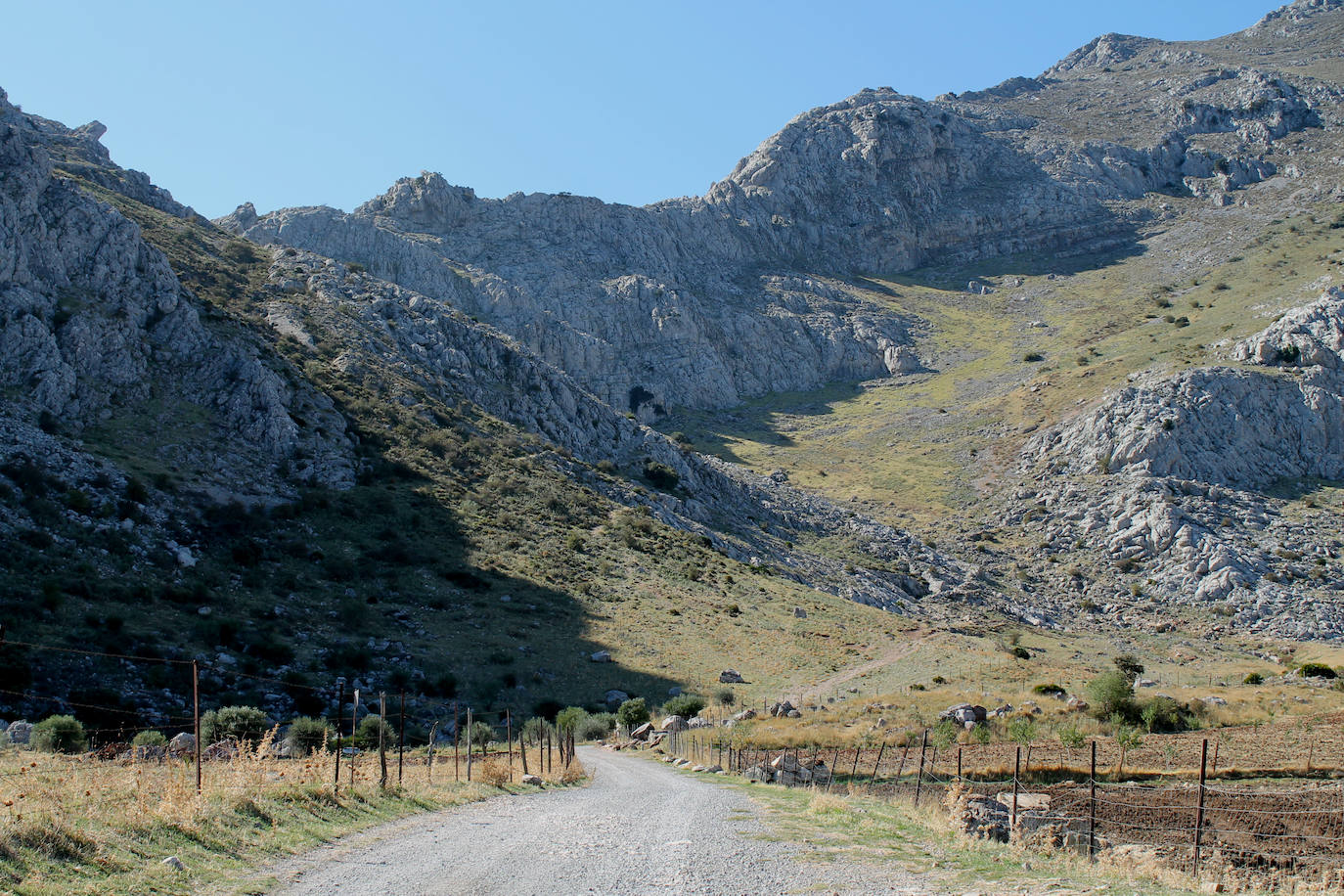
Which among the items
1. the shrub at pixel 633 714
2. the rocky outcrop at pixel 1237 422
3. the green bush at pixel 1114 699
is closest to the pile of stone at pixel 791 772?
the green bush at pixel 1114 699

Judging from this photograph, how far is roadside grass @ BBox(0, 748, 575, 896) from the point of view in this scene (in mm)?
9477

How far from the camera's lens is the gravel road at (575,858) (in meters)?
10.7

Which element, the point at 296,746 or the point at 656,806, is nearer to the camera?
the point at 656,806

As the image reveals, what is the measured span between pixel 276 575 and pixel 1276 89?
603 ft

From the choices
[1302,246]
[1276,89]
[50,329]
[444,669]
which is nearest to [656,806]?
[444,669]

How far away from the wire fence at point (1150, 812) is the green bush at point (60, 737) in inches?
758

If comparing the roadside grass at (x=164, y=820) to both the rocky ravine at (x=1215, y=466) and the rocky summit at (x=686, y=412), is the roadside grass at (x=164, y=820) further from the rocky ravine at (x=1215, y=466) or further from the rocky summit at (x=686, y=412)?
the rocky ravine at (x=1215, y=466)

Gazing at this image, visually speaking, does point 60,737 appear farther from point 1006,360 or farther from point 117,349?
point 1006,360

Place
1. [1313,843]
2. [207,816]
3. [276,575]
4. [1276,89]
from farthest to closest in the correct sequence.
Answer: [1276,89], [276,575], [1313,843], [207,816]

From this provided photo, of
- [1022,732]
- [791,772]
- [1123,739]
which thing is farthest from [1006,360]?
[791,772]

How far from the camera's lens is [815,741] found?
1098 inches

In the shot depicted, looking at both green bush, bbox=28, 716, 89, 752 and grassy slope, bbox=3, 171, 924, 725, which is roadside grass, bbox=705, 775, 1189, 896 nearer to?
green bush, bbox=28, 716, 89, 752

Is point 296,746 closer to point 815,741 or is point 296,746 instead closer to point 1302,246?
point 815,741

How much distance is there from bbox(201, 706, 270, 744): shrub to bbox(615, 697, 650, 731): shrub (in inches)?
602
